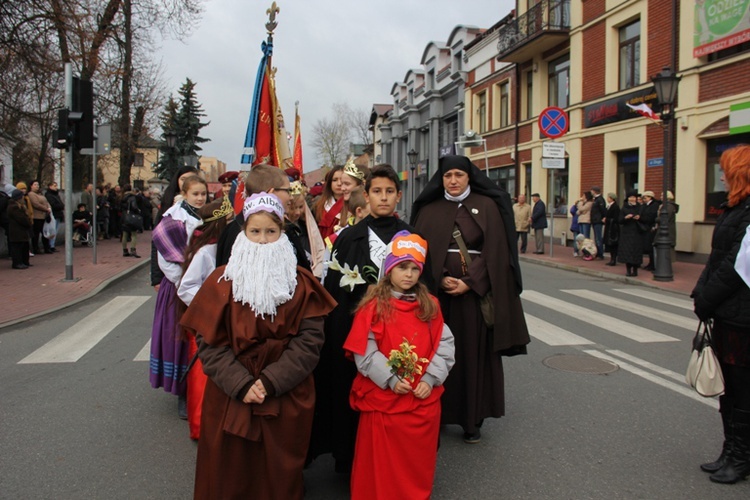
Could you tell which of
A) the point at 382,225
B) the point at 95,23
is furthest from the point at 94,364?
the point at 95,23

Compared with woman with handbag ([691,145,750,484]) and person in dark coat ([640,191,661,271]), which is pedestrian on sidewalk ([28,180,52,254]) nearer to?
person in dark coat ([640,191,661,271])

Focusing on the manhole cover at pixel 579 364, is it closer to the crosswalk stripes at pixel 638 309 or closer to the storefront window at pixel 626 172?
the crosswalk stripes at pixel 638 309

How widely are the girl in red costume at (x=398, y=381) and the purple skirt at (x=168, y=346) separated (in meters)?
1.91

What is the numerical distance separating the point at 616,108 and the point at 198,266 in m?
18.5

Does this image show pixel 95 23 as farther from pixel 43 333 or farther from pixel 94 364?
pixel 94 364

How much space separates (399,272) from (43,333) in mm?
6280

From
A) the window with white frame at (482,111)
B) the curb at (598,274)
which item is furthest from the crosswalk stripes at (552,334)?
the window with white frame at (482,111)

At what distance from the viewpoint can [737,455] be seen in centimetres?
360

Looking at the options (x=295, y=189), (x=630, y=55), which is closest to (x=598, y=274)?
(x=630, y=55)

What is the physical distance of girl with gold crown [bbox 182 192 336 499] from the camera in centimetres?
281

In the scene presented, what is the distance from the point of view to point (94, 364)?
20.3 ft

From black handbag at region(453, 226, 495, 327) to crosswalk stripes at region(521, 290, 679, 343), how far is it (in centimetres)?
382

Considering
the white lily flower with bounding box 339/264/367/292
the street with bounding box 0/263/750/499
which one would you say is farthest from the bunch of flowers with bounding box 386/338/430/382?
the street with bounding box 0/263/750/499

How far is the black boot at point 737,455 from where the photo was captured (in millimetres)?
3547
